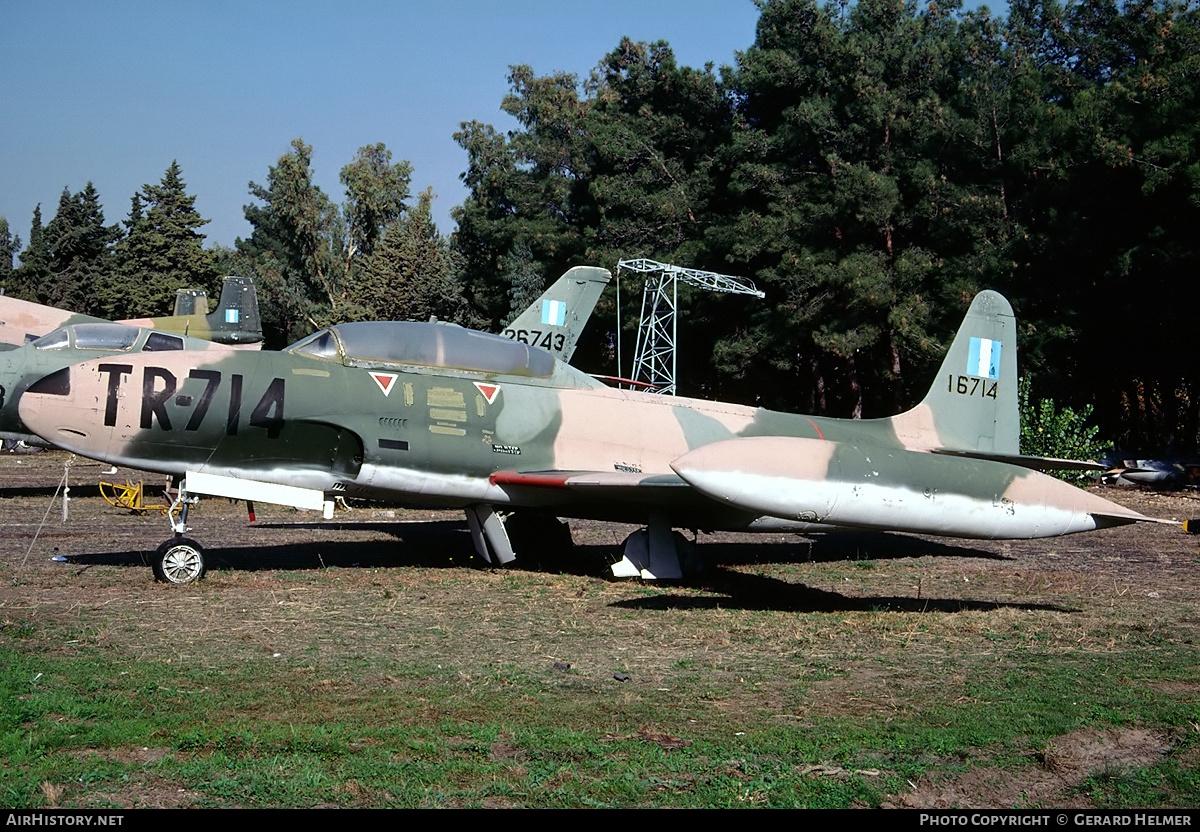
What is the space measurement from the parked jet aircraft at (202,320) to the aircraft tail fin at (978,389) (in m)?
14.9

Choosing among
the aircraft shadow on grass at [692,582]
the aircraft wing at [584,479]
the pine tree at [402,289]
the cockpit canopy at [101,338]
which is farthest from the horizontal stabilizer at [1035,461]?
the pine tree at [402,289]

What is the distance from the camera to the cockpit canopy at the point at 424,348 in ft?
35.8

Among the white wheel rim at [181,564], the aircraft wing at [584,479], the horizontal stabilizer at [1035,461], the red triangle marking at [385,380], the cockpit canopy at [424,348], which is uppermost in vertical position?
the cockpit canopy at [424,348]

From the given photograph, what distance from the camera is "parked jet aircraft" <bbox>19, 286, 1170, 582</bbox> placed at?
876 centimetres

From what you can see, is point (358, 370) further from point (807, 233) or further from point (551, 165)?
point (551, 165)

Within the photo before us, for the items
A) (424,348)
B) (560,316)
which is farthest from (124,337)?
(560,316)

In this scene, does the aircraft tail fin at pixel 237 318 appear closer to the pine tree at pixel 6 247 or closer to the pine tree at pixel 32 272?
the pine tree at pixel 32 272


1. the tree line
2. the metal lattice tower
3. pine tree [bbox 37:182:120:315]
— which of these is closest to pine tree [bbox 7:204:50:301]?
pine tree [bbox 37:182:120:315]

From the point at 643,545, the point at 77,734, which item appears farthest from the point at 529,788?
the point at 643,545

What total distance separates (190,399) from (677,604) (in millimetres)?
5267

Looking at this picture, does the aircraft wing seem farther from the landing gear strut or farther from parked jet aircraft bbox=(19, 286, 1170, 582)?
the landing gear strut

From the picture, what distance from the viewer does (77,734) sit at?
5156mm

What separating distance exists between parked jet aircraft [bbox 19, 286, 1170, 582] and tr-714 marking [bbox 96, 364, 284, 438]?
0.01 meters
